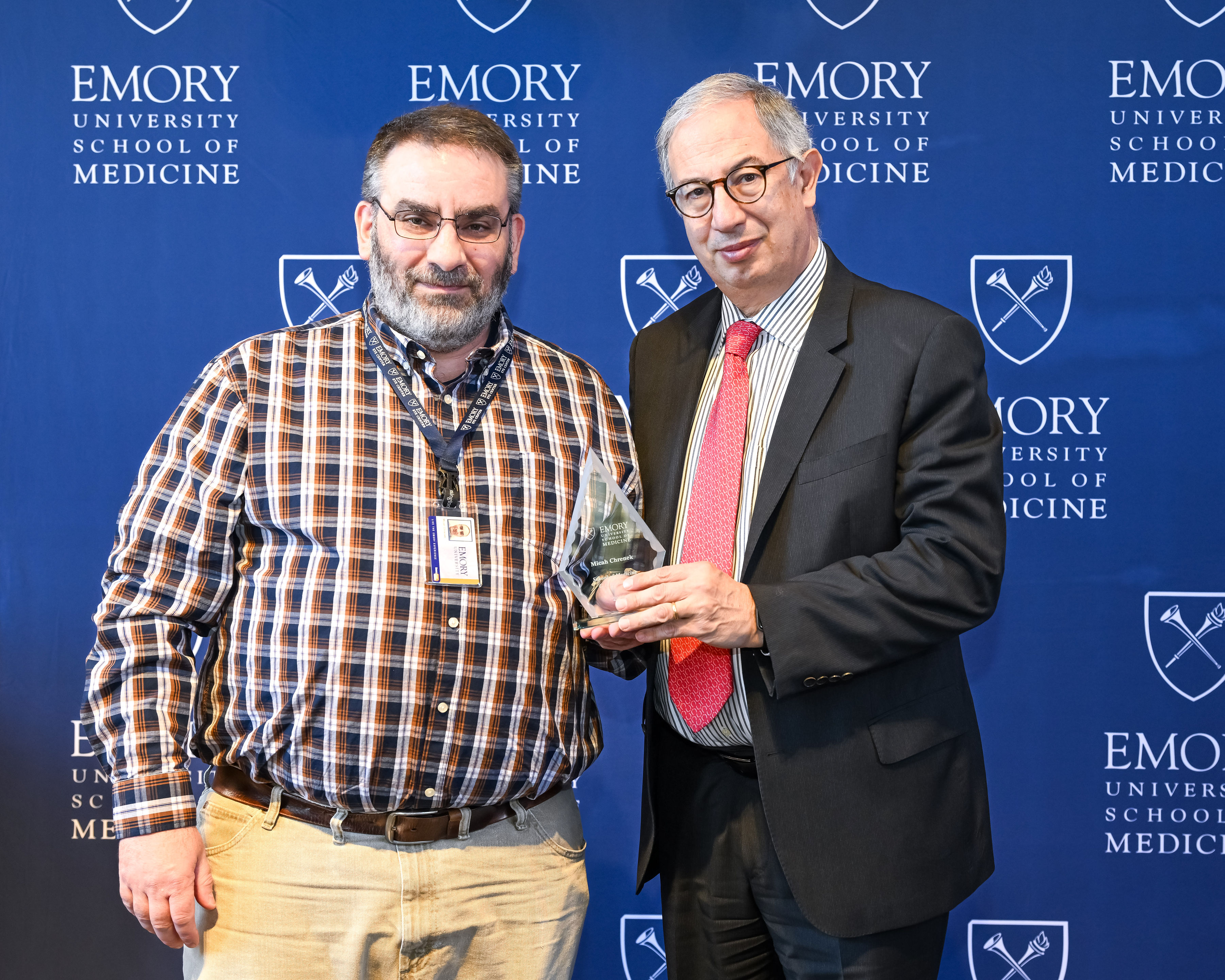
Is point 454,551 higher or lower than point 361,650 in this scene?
higher

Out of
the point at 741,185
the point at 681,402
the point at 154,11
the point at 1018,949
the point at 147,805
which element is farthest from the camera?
the point at 1018,949

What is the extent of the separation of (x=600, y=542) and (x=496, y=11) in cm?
201

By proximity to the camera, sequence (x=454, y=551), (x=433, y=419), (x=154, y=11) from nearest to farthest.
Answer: (x=454, y=551) → (x=433, y=419) → (x=154, y=11)

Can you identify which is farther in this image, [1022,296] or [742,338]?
[1022,296]

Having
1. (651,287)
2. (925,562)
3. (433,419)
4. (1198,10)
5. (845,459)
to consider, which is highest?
(1198,10)

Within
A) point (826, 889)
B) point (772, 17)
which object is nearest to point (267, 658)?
point (826, 889)

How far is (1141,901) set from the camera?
10.6 feet

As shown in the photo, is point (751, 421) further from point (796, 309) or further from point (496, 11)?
point (496, 11)

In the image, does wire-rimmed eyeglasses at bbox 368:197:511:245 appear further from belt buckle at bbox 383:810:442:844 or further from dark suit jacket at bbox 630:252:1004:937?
belt buckle at bbox 383:810:442:844

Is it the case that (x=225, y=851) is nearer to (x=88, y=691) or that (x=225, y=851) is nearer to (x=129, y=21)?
Result: (x=88, y=691)

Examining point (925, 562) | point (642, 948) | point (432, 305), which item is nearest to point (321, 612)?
point (432, 305)

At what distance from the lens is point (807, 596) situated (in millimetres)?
1912

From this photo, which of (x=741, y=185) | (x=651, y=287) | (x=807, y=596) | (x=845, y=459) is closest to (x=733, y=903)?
(x=807, y=596)

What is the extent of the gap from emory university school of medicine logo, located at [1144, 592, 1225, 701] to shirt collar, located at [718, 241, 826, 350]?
174 centimetres
